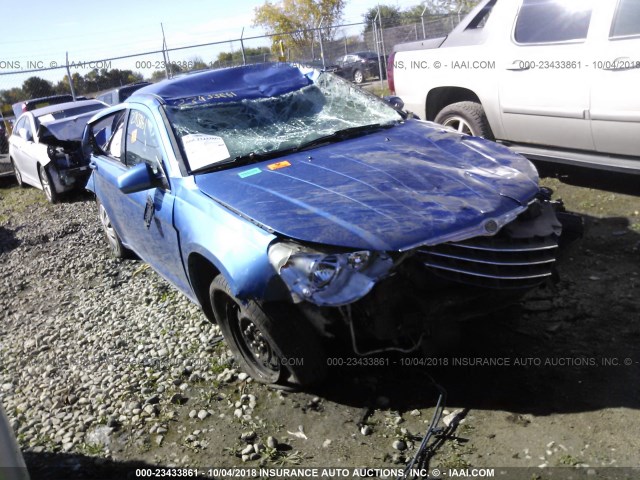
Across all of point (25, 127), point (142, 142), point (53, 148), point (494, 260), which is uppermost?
point (25, 127)

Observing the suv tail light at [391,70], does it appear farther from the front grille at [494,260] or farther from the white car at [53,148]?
the white car at [53,148]

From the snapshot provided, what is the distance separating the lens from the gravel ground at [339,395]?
288 cm

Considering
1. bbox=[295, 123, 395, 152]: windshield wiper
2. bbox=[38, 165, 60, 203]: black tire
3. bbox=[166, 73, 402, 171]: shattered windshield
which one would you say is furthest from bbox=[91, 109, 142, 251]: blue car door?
bbox=[38, 165, 60, 203]: black tire

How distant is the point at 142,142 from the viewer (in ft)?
14.7

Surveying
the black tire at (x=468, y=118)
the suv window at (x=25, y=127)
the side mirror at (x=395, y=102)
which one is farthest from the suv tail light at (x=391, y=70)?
the suv window at (x=25, y=127)

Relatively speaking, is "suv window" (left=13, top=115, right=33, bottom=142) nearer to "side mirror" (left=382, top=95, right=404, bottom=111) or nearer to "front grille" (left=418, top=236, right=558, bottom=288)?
"side mirror" (left=382, top=95, right=404, bottom=111)

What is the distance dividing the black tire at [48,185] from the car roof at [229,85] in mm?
5685

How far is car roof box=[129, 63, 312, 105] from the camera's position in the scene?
4348 mm

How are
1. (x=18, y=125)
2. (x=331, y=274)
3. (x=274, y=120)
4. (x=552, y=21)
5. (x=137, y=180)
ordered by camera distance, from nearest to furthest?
(x=331, y=274) → (x=137, y=180) → (x=274, y=120) → (x=552, y=21) → (x=18, y=125)

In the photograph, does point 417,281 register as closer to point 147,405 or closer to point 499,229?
point 499,229

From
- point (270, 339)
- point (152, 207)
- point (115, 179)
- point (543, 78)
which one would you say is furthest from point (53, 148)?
point (270, 339)

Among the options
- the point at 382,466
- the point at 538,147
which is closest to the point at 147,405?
the point at 382,466

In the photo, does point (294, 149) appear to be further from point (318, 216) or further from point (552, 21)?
point (552, 21)

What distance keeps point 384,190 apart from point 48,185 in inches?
319
